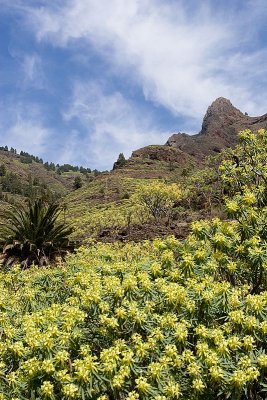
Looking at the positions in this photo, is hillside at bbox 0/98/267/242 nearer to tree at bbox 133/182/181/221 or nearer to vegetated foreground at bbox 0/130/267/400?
tree at bbox 133/182/181/221

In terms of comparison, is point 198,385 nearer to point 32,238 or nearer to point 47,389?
point 47,389

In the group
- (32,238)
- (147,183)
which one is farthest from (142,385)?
Answer: (147,183)

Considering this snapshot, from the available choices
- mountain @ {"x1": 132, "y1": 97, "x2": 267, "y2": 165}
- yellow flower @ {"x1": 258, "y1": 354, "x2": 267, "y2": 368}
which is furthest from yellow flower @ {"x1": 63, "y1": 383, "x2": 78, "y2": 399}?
mountain @ {"x1": 132, "y1": 97, "x2": 267, "y2": 165}

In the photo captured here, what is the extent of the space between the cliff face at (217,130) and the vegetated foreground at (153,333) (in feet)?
307

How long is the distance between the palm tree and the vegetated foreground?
8.28m

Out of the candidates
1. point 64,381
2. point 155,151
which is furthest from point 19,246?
point 155,151

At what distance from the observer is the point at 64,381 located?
4.76 metres

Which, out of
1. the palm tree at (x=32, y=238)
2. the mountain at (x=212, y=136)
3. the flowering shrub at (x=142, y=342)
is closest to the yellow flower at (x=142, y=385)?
the flowering shrub at (x=142, y=342)

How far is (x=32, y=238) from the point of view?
16.0m

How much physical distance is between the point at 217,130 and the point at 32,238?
10870 cm

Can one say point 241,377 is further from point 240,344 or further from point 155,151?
point 155,151

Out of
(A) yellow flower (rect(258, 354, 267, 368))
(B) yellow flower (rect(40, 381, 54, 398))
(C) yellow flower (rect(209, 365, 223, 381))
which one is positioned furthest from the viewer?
(A) yellow flower (rect(258, 354, 267, 368))

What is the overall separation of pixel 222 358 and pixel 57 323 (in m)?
2.15

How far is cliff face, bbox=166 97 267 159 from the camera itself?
104938 mm
